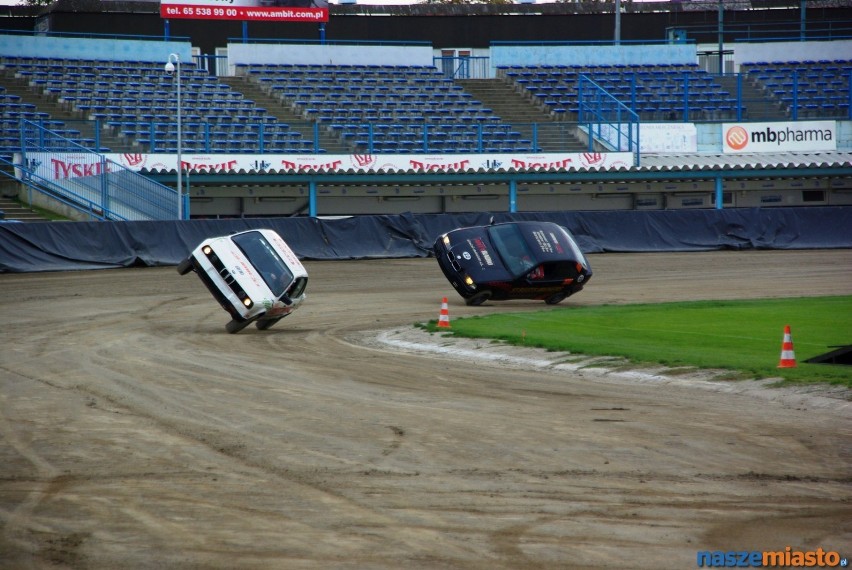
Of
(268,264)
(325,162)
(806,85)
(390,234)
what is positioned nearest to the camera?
(268,264)

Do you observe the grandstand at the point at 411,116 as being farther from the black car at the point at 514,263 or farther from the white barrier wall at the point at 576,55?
the black car at the point at 514,263

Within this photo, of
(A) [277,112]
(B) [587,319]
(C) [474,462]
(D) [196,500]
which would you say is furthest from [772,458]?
(A) [277,112]

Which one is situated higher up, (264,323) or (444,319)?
(444,319)

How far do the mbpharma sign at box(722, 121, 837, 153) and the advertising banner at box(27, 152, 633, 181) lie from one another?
21.7 ft

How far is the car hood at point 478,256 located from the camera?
898 inches

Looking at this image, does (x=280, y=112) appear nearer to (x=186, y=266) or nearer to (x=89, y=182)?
(x=89, y=182)

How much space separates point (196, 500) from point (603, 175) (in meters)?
39.1

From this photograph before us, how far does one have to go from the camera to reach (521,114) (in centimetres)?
5219

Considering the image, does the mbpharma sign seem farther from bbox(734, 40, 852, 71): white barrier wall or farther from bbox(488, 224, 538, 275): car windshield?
bbox(488, 224, 538, 275): car windshield

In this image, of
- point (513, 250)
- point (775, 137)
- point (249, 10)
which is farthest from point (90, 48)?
point (513, 250)

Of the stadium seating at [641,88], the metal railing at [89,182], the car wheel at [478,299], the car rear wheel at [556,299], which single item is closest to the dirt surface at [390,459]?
the car wheel at [478,299]

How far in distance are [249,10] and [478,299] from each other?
3519 cm

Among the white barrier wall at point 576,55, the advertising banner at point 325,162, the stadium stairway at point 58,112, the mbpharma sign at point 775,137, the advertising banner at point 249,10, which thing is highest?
the advertising banner at point 249,10

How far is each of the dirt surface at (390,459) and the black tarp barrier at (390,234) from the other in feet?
48.4
